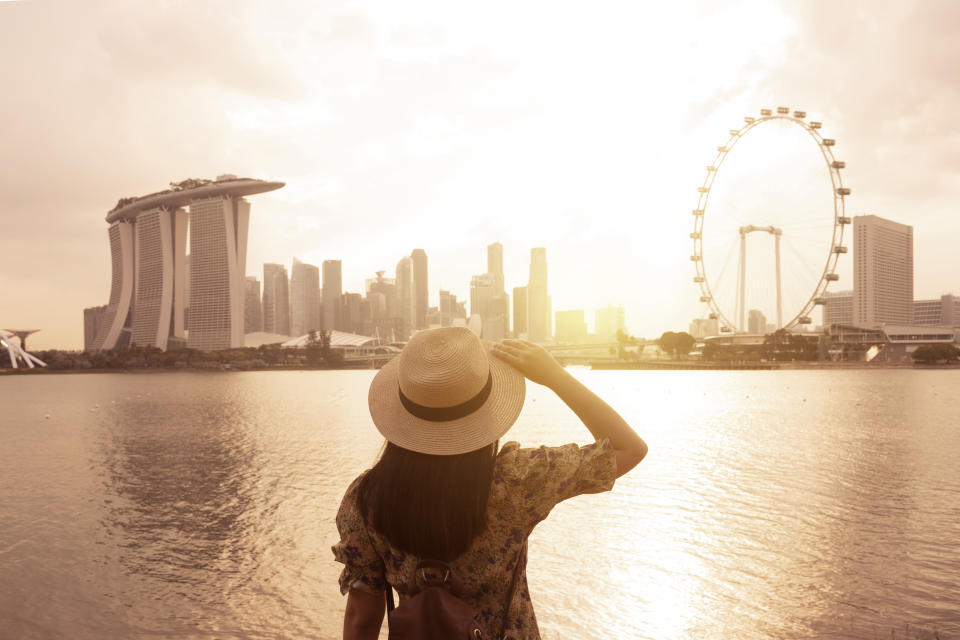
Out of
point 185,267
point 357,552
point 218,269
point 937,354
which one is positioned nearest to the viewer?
point 357,552

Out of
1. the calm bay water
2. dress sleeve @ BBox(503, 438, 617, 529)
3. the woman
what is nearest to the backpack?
the woman

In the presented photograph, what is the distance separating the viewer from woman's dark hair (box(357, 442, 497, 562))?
2.19 metres

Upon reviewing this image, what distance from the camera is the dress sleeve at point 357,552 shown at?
90.7 inches

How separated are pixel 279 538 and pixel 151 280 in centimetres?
18223

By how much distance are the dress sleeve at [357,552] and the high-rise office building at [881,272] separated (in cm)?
18575

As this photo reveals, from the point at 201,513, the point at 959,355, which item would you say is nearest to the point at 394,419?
the point at 201,513

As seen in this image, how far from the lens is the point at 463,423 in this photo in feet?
6.89

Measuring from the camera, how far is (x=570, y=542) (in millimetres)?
10797

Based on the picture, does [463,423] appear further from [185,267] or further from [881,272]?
[881,272]

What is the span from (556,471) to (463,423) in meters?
0.40

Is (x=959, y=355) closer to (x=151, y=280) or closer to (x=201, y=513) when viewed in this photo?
(x=201, y=513)

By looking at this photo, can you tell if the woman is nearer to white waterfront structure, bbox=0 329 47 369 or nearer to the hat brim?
the hat brim

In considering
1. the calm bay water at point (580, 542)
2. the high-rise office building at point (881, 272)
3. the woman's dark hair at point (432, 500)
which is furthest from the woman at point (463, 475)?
the high-rise office building at point (881, 272)

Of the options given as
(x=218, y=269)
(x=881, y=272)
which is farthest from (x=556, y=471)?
(x=881, y=272)
